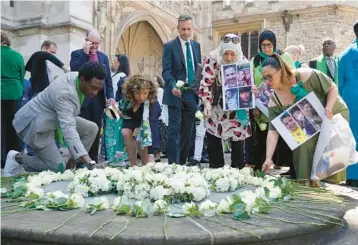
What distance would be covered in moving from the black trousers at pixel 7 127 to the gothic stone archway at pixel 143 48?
10284mm

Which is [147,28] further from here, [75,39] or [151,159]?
[151,159]

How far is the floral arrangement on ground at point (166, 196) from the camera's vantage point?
2.35m

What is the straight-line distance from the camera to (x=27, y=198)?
2.71 m

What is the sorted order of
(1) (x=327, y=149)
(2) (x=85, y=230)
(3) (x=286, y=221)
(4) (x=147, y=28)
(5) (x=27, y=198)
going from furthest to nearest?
(4) (x=147, y=28) → (1) (x=327, y=149) → (5) (x=27, y=198) → (3) (x=286, y=221) → (2) (x=85, y=230)

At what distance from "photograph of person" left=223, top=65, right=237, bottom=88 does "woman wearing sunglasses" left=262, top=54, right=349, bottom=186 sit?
657 millimetres

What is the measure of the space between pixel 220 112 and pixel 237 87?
328mm

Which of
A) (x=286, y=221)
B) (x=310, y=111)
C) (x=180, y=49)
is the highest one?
(x=180, y=49)

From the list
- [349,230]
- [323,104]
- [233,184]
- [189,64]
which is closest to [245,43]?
[189,64]

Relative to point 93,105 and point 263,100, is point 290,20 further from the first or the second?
point 93,105

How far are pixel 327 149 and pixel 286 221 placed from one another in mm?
1913

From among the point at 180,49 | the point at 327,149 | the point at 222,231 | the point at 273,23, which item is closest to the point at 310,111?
the point at 327,149

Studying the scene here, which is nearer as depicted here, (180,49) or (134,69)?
(180,49)

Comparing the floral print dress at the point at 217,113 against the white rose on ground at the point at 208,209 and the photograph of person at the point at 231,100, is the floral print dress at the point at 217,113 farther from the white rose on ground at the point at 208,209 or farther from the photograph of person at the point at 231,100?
the white rose on ground at the point at 208,209

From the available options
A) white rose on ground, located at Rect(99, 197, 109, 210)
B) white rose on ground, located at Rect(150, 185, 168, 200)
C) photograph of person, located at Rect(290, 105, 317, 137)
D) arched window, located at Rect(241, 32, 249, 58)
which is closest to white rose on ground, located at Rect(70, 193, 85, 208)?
white rose on ground, located at Rect(99, 197, 109, 210)
